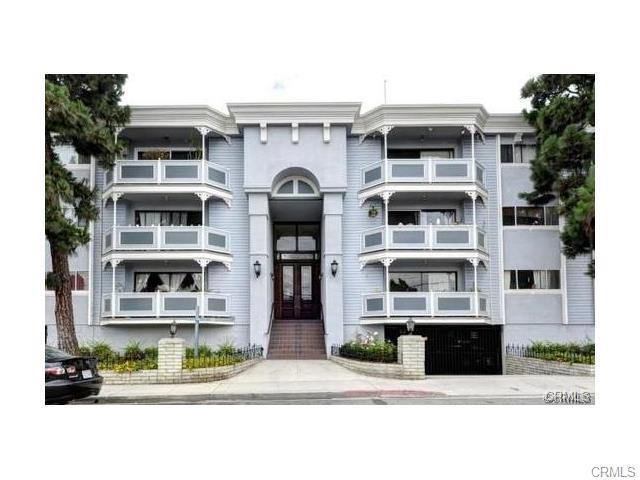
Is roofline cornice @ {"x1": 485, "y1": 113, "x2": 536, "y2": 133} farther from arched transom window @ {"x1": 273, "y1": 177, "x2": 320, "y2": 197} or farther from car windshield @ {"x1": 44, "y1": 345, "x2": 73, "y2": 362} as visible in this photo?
car windshield @ {"x1": 44, "y1": 345, "x2": 73, "y2": 362}

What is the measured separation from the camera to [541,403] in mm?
13469

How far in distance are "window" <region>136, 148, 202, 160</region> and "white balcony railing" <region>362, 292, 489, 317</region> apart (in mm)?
8456

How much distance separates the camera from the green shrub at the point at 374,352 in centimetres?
1797

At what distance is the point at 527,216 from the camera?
23.0m

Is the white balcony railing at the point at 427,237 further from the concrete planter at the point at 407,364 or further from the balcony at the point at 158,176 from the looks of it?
the balcony at the point at 158,176

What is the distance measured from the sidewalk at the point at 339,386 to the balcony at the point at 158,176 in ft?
23.1

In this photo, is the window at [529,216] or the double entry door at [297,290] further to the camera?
the double entry door at [297,290]

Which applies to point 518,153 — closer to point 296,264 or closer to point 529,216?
point 529,216

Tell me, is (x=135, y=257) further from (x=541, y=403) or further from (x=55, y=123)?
(x=541, y=403)

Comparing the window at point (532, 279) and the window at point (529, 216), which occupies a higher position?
the window at point (529, 216)

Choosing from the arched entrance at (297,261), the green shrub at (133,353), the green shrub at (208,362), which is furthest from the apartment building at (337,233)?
the green shrub at (208,362)

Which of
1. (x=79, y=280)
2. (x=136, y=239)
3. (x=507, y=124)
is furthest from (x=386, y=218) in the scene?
(x=79, y=280)

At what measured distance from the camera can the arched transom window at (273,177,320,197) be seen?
2277 centimetres
